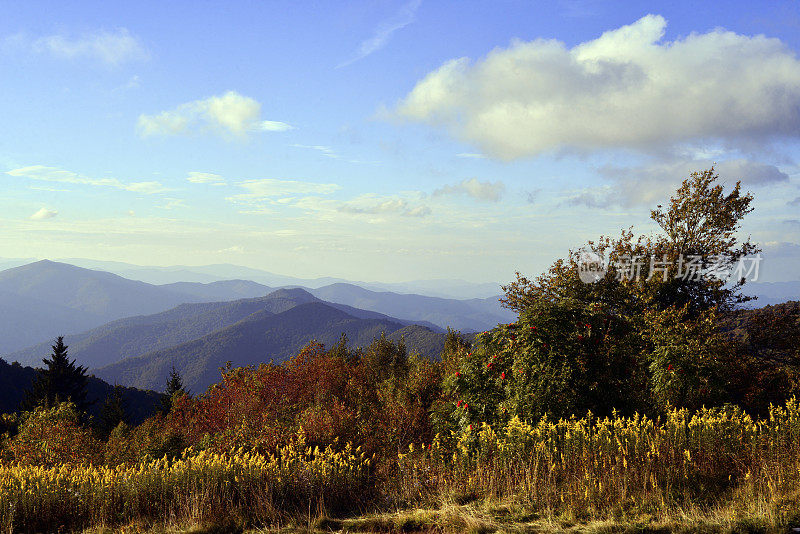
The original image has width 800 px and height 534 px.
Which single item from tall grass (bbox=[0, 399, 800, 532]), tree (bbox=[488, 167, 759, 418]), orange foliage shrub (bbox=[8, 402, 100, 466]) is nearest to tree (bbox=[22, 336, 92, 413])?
orange foliage shrub (bbox=[8, 402, 100, 466])

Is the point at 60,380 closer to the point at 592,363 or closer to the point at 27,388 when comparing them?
the point at 27,388

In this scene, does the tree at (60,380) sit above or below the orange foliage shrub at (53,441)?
below

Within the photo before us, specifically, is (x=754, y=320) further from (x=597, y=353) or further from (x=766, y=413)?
(x=597, y=353)

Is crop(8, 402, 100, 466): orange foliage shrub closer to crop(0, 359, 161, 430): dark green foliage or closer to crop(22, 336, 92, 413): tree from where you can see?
crop(22, 336, 92, 413): tree

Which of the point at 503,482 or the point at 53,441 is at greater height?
the point at 503,482

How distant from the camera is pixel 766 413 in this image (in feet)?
39.4

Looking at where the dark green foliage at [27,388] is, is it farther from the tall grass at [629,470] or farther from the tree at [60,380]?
the tall grass at [629,470]

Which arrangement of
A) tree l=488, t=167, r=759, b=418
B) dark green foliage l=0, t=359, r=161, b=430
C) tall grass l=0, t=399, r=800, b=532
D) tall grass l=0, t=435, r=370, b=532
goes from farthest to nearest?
dark green foliage l=0, t=359, r=161, b=430, tree l=488, t=167, r=759, b=418, tall grass l=0, t=435, r=370, b=532, tall grass l=0, t=399, r=800, b=532

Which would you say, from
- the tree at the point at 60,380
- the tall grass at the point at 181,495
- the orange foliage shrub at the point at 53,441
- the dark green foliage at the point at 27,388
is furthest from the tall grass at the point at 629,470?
the dark green foliage at the point at 27,388

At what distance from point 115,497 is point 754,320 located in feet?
64.8

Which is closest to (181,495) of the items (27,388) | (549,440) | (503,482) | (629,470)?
(503,482)

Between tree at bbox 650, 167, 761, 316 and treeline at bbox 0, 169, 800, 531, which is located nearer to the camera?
treeline at bbox 0, 169, 800, 531

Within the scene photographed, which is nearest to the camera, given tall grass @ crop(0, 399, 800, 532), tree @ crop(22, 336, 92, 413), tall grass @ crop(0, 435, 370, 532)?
tall grass @ crop(0, 399, 800, 532)

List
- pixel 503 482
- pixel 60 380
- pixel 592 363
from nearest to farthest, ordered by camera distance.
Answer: pixel 503 482 < pixel 592 363 < pixel 60 380
